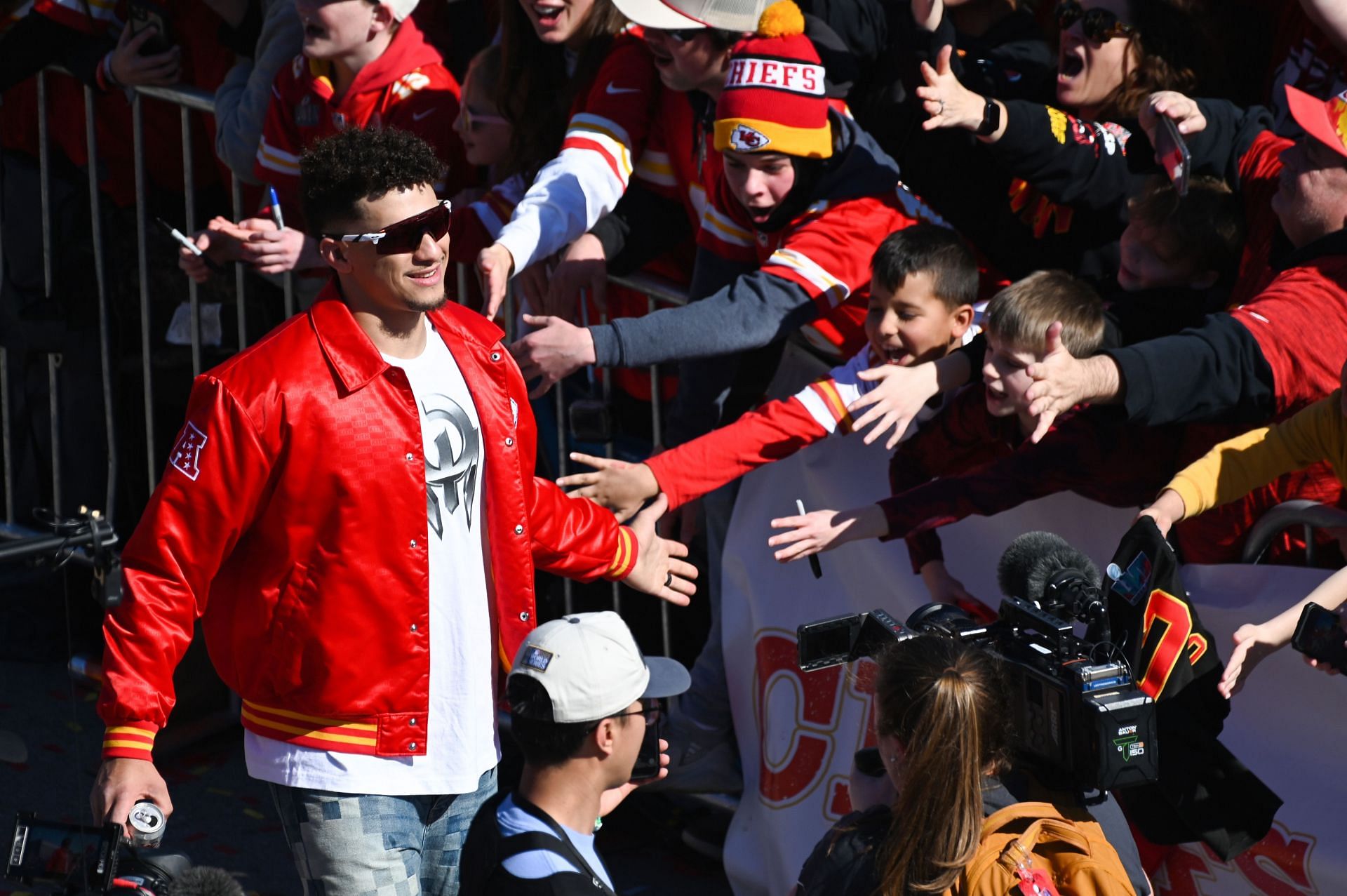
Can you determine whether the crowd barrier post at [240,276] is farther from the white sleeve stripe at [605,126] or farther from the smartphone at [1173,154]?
the smartphone at [1173,154]

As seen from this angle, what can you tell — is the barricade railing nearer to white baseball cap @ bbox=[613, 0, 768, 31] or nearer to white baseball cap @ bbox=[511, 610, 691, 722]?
white baseball cap @ bbox=[613, 0, 768, 31]

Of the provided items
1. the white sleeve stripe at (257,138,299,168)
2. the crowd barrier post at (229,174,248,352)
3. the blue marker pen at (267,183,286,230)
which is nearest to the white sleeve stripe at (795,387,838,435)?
the blue marker pen at (267,183,286,230)

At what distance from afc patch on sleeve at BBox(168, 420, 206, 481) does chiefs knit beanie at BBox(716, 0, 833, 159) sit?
5.13ft

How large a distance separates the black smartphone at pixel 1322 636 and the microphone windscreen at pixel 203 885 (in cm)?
203

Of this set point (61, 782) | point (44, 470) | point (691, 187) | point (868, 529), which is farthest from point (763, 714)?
point (44, 470)

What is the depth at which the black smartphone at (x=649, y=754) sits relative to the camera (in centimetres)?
269

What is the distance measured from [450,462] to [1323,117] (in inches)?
76.1

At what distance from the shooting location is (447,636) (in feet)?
10.2

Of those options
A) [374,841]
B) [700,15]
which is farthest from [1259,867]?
[700,15]

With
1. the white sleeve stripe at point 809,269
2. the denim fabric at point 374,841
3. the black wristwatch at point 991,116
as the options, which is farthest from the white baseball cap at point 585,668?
the black wristwatch at point 991,116

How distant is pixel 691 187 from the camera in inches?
178

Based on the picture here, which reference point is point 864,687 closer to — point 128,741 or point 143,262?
point 128,741

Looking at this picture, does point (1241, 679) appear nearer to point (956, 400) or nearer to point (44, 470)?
point (956, 400)

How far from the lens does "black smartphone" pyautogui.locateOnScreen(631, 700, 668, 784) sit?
2.69m
